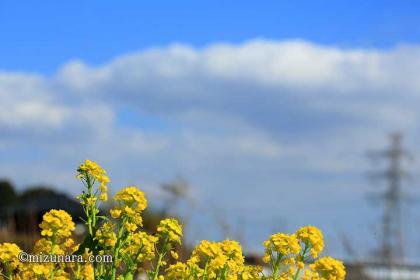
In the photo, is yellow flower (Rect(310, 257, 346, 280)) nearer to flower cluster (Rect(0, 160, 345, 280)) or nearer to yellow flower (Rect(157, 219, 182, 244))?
flower cluster (Rect(0, 160, 345, 280))

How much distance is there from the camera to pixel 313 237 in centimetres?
404

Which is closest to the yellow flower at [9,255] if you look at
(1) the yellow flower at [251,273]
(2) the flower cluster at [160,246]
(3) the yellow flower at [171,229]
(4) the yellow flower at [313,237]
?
(2) the flower cluster at [160,246]

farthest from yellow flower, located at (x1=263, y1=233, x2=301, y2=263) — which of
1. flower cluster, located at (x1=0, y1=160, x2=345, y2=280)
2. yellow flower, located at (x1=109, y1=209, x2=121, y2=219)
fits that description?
yellow flower, located at (x1=109, y1=209, x2=121, y2=219)

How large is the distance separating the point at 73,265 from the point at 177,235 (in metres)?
0.77

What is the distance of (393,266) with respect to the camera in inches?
541

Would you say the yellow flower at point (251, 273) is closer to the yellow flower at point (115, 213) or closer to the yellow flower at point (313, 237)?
the yellow flower at point (313, 237)

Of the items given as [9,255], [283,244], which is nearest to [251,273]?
[283,244]

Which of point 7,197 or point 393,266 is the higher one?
point 7,197

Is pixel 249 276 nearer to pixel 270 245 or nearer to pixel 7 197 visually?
pixel 270 245

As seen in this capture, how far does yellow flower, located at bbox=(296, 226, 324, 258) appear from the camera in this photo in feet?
13.3

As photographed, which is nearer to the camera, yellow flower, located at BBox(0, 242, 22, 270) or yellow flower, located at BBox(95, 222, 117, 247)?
yellow flower, located at BBox(95, 222, 117, 247)

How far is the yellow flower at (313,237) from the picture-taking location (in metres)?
4.05

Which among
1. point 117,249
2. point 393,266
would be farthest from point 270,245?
point 393,266

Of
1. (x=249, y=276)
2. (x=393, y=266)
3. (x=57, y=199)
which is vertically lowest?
(x=249, y=276)
